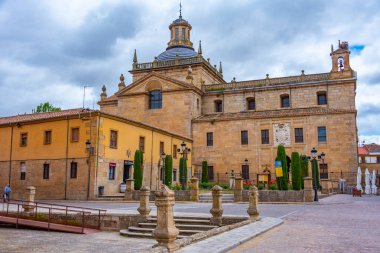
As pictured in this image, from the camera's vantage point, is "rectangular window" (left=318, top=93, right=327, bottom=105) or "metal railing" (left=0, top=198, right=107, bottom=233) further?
"rectangular window" (left=318, top=93, right=327, bottom=105)

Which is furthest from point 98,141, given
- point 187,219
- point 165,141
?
point 187,219

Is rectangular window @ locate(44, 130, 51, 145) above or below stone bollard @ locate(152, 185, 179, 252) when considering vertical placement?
above

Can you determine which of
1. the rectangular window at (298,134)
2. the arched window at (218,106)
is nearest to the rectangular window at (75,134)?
the arched window at (218,106)

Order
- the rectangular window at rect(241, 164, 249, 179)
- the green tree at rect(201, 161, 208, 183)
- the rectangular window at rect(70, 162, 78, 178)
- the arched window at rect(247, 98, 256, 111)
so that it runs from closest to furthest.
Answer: the rectangular window at rect(70, 162, 78, 178), the green tree at rect(201, 161, 208, 183), the rectangular window at rect(241, 164, 249, 179), the arched window at rect(247, 98, 256, 111)

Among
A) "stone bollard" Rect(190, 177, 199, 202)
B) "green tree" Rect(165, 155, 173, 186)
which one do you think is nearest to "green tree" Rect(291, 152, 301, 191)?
"stone bollard" Rect(190, 177, 199, 202)

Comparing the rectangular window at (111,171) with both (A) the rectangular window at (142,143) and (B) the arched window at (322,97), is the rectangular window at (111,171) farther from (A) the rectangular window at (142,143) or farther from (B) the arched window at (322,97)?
(B) the arched window at (322,97)

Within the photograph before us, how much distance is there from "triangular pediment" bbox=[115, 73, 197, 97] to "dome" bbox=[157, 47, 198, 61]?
645 centimetres

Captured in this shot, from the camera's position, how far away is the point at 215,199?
14062 millimetres

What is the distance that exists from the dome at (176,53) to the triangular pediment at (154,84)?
6.45 meters

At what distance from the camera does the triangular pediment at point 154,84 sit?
42.1 m

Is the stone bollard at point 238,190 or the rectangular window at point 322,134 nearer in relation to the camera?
the stone bollard at point 238,190

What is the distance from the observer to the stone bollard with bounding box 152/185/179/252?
836 cm

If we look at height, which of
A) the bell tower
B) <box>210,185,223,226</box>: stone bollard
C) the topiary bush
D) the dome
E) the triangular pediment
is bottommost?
<box>210,185,223,226</box>: stone bollard

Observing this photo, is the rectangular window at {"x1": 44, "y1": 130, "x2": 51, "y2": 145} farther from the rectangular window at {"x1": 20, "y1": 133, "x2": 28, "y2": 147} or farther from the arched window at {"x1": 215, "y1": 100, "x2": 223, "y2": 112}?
the arched window at {"x1": 215, "y1": 100, "x2": 223, "y2": 112}
